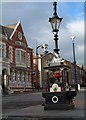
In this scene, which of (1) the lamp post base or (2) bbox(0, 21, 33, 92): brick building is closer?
(1) the lamp post base

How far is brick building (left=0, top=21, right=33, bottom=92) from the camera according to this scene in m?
48.6

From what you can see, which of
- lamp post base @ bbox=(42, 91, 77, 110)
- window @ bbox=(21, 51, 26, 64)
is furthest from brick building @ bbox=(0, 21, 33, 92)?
lamp post base @ bbox=(42, 91, 77, 110)

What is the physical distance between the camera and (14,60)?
5384cm

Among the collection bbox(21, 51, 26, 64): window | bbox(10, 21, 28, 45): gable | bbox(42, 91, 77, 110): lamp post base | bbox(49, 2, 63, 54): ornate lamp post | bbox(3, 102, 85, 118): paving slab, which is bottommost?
bbox(3, 102, 85, 118): paving slab

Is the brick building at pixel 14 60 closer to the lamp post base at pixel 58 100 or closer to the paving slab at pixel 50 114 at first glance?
the lamp post base at pixel 58 100

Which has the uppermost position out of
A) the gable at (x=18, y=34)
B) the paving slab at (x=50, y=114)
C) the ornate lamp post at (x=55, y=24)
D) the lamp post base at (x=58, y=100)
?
the gable at (x=18, y=34)

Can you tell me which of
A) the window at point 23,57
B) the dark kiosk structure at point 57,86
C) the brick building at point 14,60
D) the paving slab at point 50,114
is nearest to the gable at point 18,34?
the brick building at point 14,60

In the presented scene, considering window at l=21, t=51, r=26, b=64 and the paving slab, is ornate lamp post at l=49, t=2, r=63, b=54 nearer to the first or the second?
the paving slab

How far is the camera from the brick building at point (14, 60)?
1912 inches

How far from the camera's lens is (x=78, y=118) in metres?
10.6

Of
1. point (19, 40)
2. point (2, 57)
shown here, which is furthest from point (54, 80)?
point (19, 40)

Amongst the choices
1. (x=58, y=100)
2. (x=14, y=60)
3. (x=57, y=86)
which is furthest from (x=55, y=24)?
(x=14, y=60)

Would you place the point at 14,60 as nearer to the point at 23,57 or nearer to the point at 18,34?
the point at 23,57

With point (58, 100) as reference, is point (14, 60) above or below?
above
